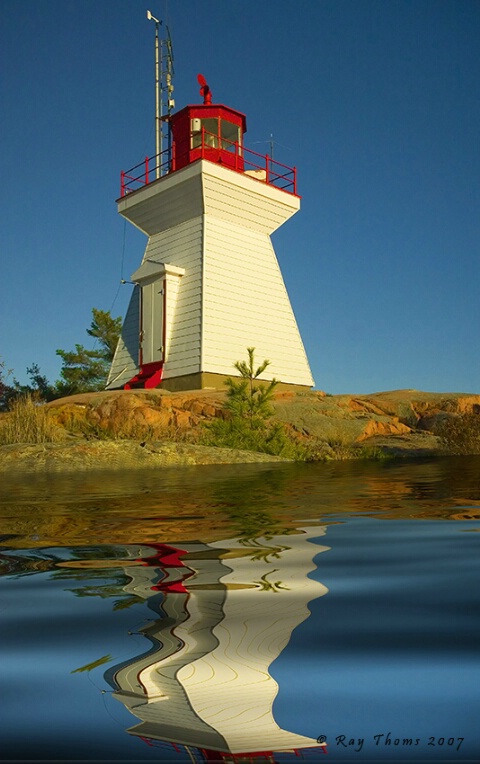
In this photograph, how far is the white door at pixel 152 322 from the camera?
20.2 meters

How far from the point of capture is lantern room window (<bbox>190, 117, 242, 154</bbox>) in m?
20.9

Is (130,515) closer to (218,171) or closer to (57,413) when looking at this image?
(57,413)

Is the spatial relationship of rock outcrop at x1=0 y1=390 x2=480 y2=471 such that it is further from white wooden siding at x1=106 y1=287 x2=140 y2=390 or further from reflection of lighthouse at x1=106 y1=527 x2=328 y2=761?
reflection of lighthouse at x1=106 y1=527 x2=328 y2=761

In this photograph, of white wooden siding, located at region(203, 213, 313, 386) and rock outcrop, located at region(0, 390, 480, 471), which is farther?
white wooden siding, located at region(203, 213, 313, 386)

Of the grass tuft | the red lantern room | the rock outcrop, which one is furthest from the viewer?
the red lantern room

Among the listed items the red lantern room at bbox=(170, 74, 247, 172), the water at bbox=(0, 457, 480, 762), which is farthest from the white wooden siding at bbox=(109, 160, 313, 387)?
the water at bbox=(0, 457, 480, 762)

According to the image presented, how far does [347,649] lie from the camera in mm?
1171

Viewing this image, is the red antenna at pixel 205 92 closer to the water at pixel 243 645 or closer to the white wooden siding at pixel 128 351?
the white wooden siding at pixel 128 351

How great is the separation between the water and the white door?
17.5 meters

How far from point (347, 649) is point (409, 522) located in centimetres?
215

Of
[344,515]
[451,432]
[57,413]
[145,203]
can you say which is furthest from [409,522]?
[145,203]

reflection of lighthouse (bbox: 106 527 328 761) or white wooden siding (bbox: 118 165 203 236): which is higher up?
white wooden siding (bbox: 118 165 203 236)

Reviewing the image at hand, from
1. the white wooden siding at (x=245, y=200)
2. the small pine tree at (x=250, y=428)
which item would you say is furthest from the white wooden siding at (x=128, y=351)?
the small pine tree at (x=250, y=428)

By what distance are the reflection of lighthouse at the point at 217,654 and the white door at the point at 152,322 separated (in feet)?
60.1
